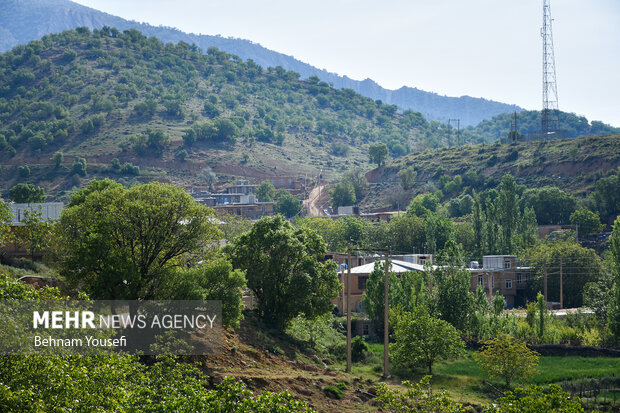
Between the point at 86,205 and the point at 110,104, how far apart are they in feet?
359

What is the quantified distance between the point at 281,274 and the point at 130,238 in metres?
12.8

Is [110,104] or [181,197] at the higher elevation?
[110,104]

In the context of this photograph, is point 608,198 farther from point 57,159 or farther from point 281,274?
point 57,159

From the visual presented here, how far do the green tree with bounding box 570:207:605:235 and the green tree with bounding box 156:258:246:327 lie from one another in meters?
61.3

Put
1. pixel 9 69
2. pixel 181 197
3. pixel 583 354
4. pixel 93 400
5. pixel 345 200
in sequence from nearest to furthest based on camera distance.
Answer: pixel 93 400 → pixel 181 197 → pixel 583 354 → pixel 345 200 → pixel 9 69

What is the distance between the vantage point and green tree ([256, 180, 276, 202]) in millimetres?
118062

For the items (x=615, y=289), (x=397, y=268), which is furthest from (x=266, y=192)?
(x=615, y=289)

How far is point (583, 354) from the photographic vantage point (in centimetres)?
3841

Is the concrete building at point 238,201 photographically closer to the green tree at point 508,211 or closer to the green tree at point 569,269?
the green tree at point 508,211

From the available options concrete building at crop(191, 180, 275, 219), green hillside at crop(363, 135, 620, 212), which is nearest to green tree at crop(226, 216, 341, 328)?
concrete building at crop(191, 180, 275, 219)

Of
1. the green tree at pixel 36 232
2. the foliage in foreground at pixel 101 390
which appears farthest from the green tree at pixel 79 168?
the foliage in foreground at pixel 101 390

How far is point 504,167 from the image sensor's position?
10956 centimetres

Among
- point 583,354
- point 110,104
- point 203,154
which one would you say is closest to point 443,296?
point 583,354

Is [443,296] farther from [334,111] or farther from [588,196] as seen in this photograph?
[334,111]
